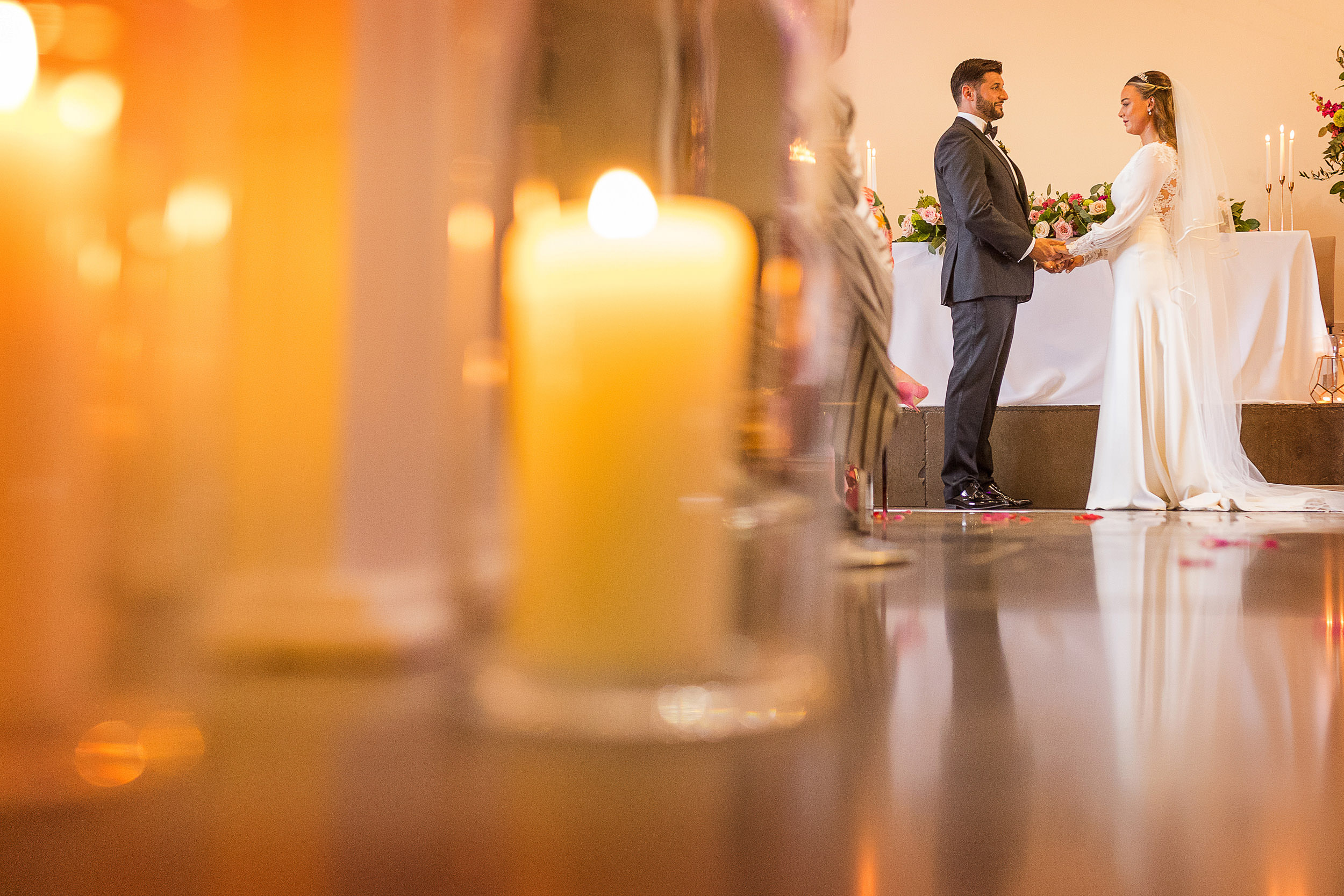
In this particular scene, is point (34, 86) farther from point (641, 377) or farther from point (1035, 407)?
point (1035, 407)

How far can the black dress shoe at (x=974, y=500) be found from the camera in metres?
1.95

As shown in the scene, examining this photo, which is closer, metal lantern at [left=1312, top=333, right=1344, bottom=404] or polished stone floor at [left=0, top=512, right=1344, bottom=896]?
polished stone floor at [left=0, top=512, right=1344, bottom=896]

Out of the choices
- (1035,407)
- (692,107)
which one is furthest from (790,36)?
(1035,407)

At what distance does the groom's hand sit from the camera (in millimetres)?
2264

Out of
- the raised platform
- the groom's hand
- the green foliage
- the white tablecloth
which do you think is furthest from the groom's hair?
the green foliage

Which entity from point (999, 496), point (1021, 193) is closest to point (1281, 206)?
point (1021, 193)

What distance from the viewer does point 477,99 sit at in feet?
0.27

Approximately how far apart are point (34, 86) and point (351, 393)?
33mm

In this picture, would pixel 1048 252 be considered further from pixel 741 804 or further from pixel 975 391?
pixel 741 804

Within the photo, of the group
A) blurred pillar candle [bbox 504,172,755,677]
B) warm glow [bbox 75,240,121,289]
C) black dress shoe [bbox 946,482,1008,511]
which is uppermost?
warm glow [bbox 75,240,121,289]

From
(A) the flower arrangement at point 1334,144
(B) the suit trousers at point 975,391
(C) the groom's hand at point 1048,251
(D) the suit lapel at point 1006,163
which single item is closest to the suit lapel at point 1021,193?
(D) the suit lapel at point 1006,163

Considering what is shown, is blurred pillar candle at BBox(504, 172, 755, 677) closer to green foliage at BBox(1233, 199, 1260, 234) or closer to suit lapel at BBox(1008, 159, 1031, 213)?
suit lapel at BBox(1008, 159, 1031, 213)

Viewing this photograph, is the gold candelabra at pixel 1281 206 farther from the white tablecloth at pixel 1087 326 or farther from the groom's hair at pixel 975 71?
the groom's hair at pixel 975 71

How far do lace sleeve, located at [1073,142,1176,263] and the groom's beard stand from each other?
0.33 metres
